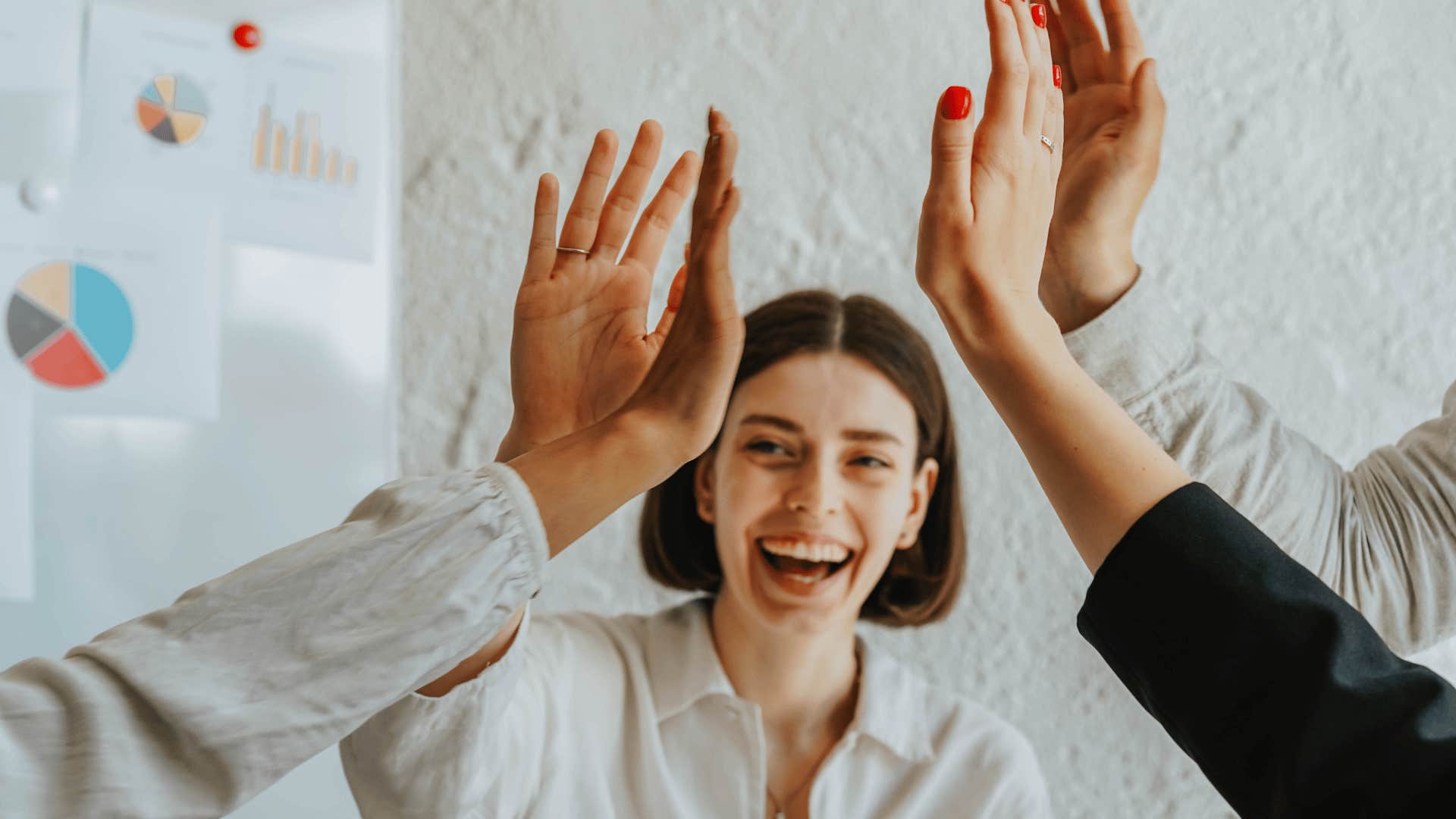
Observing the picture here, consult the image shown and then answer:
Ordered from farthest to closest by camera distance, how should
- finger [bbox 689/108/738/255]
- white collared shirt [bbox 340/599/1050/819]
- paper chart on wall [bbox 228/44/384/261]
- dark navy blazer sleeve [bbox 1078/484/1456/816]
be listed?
paper chart on wall [bbox 228/44/384/261] → white collared shirt [bbox 340/599/1050/819] → finger [bbox 689/108/738/255] → dark navy blazer sleeve [bbox 1078/484/1456/816]

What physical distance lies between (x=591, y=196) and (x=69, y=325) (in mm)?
649

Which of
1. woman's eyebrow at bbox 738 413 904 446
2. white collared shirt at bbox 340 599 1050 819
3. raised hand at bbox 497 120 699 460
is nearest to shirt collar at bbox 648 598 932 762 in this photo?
white collared shirt at bbox 340 599 1050 819

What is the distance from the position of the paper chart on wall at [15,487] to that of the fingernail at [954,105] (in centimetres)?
97

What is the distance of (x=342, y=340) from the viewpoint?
128cm

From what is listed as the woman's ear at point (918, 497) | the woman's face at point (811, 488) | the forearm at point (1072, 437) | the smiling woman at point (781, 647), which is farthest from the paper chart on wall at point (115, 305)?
the forearm at point (1072, 437)

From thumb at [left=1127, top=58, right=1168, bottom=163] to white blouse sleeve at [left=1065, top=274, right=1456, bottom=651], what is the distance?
83 mm

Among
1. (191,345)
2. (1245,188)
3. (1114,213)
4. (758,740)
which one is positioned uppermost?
(1245,188)

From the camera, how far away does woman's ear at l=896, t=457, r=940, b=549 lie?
1255 mm

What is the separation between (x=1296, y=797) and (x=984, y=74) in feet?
3.78

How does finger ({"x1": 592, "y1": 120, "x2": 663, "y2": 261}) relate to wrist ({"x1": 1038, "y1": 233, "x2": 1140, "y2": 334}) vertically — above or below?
above

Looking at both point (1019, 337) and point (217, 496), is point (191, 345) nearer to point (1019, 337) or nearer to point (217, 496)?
point (217, 496)

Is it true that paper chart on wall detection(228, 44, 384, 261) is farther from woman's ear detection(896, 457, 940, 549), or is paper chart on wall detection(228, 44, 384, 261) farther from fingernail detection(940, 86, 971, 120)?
fingernail detection(940, 86, 971, 120)

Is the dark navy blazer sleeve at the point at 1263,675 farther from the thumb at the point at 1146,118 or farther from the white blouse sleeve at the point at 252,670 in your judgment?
the thumb at the point at 1146,118

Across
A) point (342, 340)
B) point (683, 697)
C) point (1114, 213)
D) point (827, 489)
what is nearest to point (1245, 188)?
point (827, 489)
